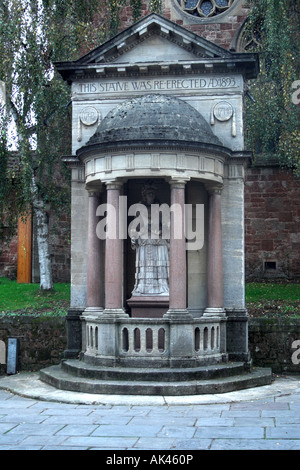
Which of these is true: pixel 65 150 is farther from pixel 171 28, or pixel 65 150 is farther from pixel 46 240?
pixel 171 28

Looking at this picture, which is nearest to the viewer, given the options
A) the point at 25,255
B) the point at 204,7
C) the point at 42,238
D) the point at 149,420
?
the point at 149,420

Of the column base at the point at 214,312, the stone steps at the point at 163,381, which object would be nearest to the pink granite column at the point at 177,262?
the column base at the point at 214,312

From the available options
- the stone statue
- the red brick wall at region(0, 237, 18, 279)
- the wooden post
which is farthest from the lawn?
the stone statue

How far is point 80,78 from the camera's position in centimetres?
1369

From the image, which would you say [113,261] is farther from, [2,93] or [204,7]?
[204,7]

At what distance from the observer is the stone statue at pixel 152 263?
43.1ft

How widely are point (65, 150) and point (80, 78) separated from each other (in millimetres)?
4913

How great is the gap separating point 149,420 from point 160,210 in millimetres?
5374

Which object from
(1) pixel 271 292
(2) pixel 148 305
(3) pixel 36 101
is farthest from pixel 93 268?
(1) pixel 271 292

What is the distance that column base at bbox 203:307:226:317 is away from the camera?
12641 millimetres

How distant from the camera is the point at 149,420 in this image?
29.7 ft

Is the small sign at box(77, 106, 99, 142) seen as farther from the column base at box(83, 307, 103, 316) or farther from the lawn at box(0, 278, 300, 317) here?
the lawn at box(0, 278, 300, 317)

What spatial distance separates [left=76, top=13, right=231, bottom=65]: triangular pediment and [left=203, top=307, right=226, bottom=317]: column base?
5.10m

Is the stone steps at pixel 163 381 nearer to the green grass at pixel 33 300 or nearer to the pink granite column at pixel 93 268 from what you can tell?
the pink granite column at pixel 93 268
